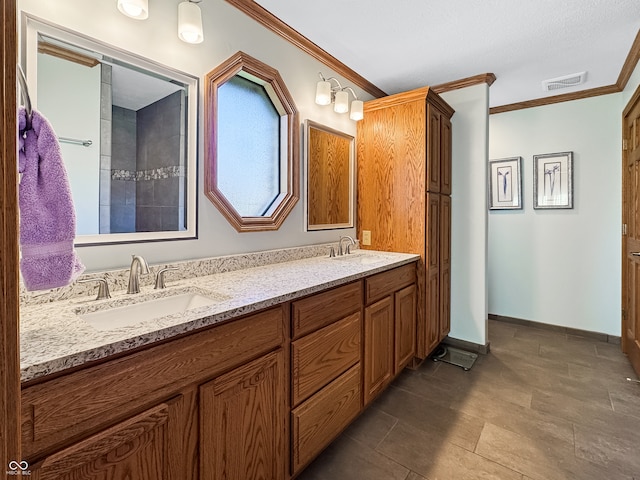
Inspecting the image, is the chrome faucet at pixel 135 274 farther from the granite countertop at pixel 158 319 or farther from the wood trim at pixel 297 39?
the wood trim at pixel 297 39

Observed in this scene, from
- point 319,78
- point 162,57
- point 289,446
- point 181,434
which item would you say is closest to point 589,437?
point 289,446

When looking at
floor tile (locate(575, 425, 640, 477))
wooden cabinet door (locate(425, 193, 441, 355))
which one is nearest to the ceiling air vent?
wooden cabinet door (locate(425, 193, 441, 355))

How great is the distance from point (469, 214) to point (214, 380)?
2.50 metres

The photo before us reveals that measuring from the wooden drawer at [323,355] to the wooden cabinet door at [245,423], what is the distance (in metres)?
0.09

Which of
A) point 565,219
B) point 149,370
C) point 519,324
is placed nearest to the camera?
point 149,370

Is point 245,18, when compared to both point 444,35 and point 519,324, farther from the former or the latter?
point 519,324

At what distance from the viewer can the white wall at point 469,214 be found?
2.70 m

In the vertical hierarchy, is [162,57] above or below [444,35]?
below

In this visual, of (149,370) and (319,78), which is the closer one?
(149,370)

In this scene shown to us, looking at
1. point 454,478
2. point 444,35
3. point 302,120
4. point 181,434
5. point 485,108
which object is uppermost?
point 444,35

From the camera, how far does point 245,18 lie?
1.77 meters

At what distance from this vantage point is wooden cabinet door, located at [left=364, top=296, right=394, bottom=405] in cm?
180

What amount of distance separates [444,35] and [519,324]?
2949mm

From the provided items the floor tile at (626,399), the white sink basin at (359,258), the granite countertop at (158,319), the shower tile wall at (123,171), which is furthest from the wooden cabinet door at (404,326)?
the shower tile wall at (123,171)
